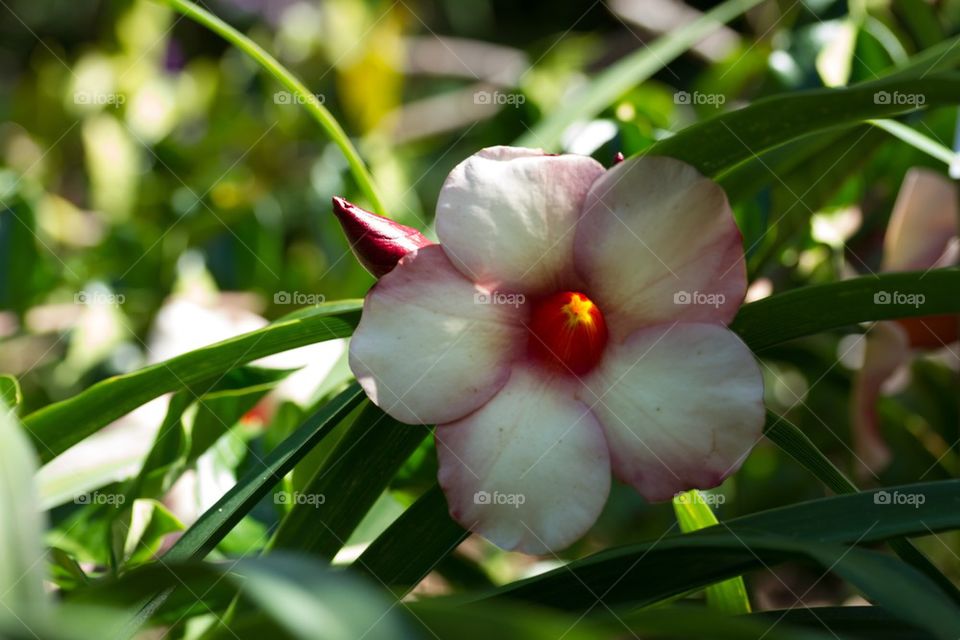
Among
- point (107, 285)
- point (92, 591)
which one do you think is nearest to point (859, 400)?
point (92, 591)

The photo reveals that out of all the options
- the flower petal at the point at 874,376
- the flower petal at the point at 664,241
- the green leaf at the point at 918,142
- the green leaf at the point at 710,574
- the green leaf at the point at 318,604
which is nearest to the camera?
the green leaf at the point at 318,604

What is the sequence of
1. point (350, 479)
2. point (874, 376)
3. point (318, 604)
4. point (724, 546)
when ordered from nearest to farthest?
1. point (318, 604)
2. point (724, 546)
3. point (350, 479)
4. point (874, 376)

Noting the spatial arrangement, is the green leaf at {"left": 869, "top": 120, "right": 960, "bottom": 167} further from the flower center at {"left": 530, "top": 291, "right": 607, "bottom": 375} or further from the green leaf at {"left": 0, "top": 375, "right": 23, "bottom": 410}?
the green leaf at {"left": 0, "top": 375, "right": 23, "bottom": 410}

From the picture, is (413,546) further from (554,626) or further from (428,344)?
(554,626)

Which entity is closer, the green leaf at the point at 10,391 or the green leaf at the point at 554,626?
the green leaf at the point at 554,626

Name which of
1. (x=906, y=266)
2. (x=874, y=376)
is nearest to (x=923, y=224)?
(x=906, y=266)

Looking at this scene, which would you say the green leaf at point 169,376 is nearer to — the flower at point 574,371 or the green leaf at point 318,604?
the flower at point 574,371

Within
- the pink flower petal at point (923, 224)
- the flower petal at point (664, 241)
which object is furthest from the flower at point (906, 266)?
the flower petal at point (664, 241)
